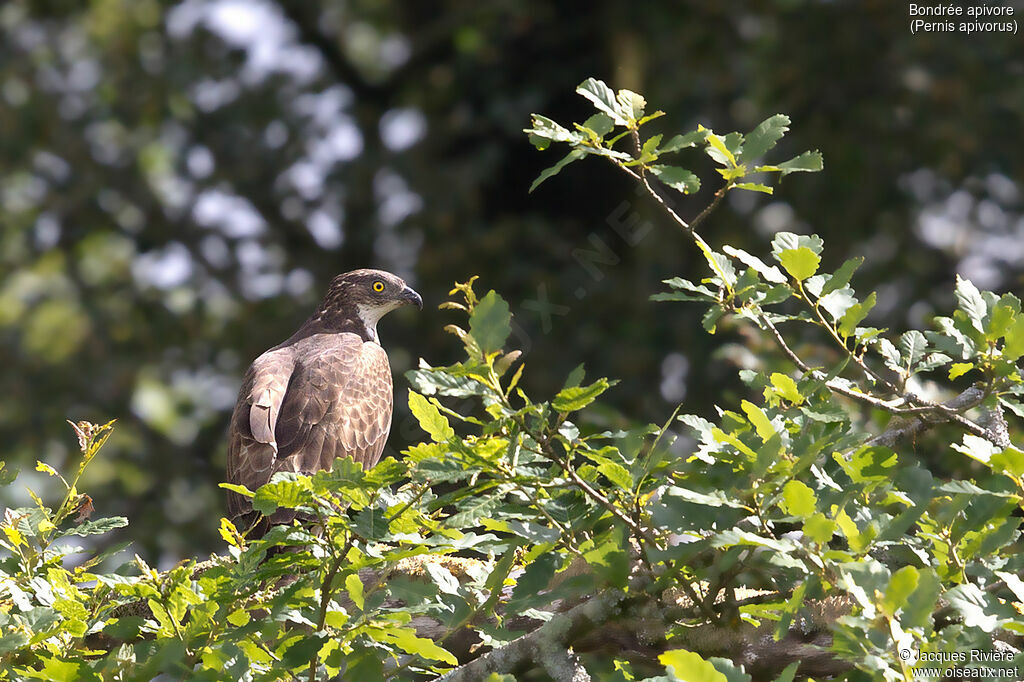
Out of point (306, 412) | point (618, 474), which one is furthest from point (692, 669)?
point (306, 412)

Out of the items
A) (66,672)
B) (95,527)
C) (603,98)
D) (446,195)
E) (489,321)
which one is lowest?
(446,195)

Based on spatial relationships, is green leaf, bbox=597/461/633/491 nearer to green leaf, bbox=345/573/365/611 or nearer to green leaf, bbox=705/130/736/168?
green leaf, bbox=345/573/365/611

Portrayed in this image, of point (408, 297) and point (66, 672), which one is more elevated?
point (66, 672)

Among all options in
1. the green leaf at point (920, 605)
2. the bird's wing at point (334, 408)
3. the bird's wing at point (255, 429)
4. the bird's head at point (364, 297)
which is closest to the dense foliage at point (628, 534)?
the green leaf at point (920, 605)

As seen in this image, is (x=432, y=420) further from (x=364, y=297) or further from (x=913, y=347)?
(x=364, y=297)

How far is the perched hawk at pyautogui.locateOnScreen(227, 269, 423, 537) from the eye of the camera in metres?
4.76

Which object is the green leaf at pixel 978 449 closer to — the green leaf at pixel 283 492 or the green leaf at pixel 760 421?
the green leaf at pixel 760 421

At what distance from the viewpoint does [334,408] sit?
16.7 ft

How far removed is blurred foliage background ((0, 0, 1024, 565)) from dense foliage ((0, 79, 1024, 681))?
7.58 metres

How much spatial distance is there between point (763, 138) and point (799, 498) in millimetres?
832

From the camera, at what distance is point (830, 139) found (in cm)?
1137

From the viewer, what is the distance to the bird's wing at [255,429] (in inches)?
185

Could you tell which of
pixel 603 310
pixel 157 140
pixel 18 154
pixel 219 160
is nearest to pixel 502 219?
pixel 603 310

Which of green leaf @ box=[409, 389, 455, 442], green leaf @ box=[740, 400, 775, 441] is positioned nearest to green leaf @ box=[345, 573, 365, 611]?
green leaf @ box=[409, 389, 455, 442]
